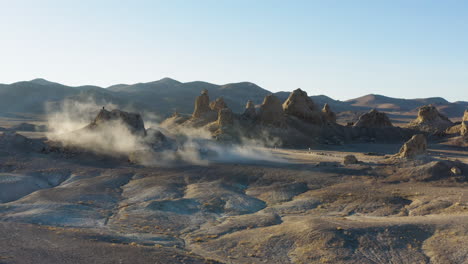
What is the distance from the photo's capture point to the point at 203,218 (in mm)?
28578

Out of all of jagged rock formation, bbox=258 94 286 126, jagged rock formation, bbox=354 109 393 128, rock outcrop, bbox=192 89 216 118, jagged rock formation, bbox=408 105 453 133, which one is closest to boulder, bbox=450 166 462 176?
jagged rock formation, bbox=258 94 286 126

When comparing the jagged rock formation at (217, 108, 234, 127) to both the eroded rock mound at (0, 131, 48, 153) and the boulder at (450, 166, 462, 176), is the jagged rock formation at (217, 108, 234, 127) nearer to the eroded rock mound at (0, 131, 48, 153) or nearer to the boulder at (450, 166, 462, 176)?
the eroded rock mound at (0, 131, 48, 153)

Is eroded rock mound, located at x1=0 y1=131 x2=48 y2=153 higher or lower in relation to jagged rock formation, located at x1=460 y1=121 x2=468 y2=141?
lower

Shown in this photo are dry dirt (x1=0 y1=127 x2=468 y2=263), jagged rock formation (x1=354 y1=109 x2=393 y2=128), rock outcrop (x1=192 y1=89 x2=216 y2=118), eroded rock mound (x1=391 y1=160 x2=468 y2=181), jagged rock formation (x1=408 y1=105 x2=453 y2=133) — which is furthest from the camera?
jagged rock formation (x1=354 y1=109 x2=393 y2=128)

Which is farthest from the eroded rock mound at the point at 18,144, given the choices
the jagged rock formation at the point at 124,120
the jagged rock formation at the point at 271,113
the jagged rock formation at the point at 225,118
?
the jagged rock formation at the point at 271,113

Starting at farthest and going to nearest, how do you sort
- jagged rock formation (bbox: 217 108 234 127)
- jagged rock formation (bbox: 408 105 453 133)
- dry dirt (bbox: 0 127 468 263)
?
jagged rock formation (bbox: 408 105 453 133) < jagged rock formation (bbox: 217 108 234 127) < dry dirt (bbox: 0 127 468 263)

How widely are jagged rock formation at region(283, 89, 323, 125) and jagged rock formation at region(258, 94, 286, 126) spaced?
7.68m

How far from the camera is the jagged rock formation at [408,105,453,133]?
81.9 meters

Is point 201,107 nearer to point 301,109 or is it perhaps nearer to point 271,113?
point 271,113

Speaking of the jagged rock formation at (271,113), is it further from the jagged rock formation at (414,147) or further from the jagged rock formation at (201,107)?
the jagged rock formation at (414,147)

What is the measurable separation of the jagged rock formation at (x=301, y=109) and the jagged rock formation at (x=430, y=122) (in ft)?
66.6

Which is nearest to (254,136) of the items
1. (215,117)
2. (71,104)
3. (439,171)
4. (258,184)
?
(215,117)

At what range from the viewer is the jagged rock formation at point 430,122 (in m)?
81.9

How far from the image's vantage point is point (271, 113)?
2717 inches
